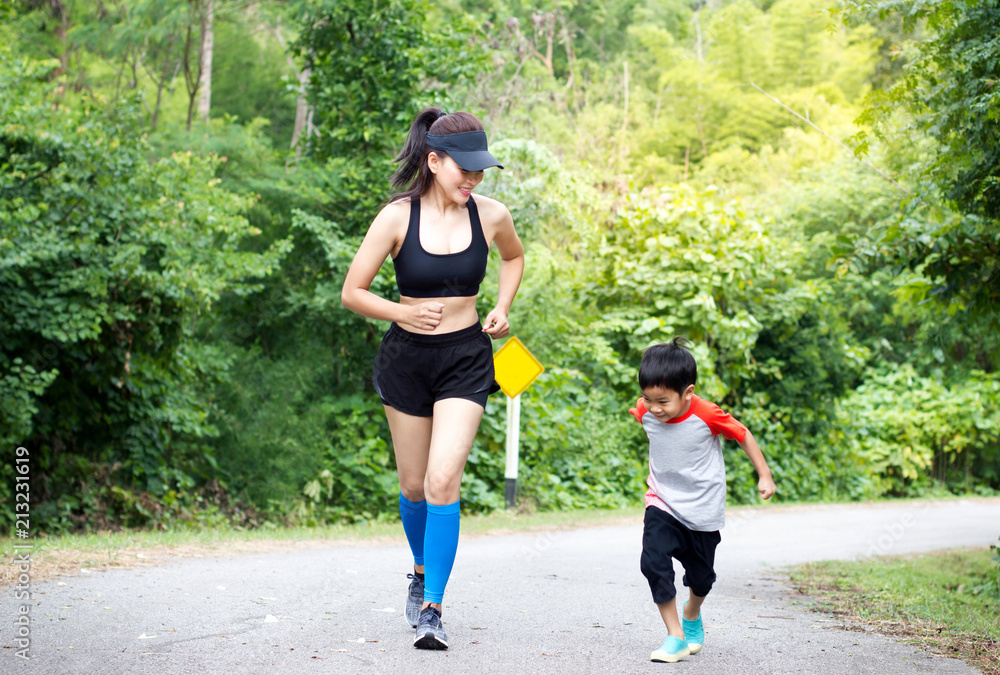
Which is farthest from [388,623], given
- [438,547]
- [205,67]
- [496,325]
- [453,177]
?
[205,67]

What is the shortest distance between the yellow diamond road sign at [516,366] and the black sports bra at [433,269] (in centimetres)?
674

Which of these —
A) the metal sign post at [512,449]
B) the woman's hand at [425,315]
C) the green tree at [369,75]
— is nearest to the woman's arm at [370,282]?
the woman's hand at [425,315]

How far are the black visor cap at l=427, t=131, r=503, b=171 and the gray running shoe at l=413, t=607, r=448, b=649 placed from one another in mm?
1860

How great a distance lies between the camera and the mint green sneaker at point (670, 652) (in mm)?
3752

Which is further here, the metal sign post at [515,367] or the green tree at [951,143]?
the metal sign post at [515,367]

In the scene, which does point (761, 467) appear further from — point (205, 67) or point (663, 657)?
point (205, 67)

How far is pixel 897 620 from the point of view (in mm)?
4926

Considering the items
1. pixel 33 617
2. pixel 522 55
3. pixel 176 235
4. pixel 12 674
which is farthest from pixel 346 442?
pixel 522 55

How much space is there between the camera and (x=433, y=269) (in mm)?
3945

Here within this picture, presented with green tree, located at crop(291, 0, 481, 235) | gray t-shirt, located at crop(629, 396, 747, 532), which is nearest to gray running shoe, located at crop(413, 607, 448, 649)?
gray t-shirt, located at crop(629, 396, 747, 532)

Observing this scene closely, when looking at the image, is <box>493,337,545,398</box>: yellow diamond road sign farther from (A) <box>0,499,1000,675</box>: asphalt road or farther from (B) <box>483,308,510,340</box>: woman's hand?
(B) <box>483,308,510,340</box>: woman's hand

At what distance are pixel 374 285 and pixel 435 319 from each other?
8.18 m

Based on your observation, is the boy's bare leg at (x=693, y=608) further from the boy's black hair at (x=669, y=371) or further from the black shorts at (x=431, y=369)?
the black shorts at (x=431, y=369)

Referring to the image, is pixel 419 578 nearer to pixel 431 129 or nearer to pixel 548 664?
pixel 548 664
